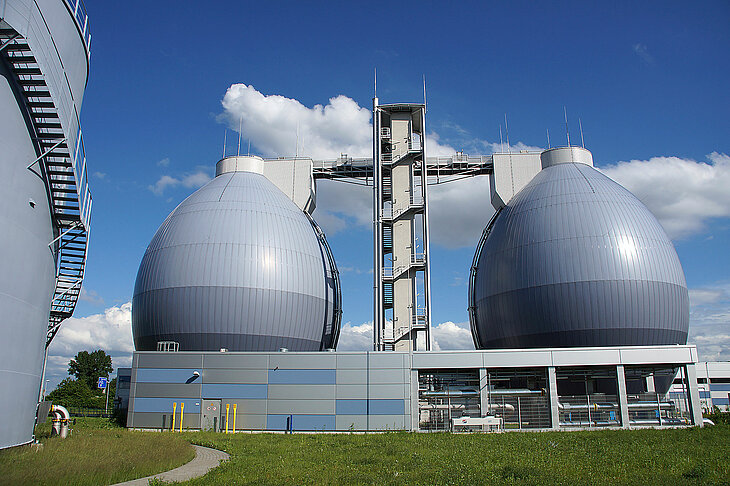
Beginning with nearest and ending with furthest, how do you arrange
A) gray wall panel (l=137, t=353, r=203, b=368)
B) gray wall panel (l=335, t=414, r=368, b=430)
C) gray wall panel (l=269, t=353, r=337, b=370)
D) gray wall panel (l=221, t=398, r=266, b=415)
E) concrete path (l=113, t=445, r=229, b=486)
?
concrete path (l=113, t=445, r=229, b=486)
gray wall panel (l=335, t=414, r=368, b=430)
gray wall panel (l=221, t=398, r=266, b=415)
gray wall panel (l=269, t=353, r=337, b=370)
gray wall panel (l=137, t=353, r=203, b=368)

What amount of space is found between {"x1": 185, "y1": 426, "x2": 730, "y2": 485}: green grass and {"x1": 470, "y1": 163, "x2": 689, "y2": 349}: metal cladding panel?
22.4ft

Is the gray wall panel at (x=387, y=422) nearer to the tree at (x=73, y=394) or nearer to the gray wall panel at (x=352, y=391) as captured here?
the gray wall panel at (x=352, y=391)

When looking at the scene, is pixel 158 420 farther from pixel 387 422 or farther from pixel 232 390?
pixel 387 422

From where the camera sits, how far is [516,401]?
26.9 m

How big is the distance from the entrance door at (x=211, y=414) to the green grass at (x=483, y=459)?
4.66 meters

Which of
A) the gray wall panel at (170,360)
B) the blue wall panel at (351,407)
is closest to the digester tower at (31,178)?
the gray wall panel at (170,360)

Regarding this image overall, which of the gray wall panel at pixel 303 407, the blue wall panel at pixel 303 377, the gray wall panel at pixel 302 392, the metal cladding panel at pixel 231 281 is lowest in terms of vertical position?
the gray wall panel at pixel 303 407

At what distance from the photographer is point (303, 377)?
27.2 meters

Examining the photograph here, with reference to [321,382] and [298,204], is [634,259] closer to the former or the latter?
[321,382]

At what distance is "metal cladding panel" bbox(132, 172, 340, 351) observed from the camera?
96.2ft

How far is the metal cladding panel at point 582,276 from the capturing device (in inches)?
1104

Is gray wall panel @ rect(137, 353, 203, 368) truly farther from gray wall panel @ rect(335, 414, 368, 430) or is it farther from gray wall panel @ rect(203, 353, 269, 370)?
gray wall panel @ rect(335, 414, 368, 430)

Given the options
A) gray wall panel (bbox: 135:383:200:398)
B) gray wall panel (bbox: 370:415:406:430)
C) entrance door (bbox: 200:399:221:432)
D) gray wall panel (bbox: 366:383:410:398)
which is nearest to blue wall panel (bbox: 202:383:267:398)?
entrance door (bbox: 200:399:221:432)

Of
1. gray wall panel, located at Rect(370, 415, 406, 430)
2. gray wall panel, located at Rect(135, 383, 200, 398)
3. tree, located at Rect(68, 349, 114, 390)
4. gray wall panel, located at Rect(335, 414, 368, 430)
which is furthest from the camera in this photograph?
tree, located at Rect(68, 349, 114, 390)
